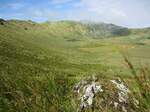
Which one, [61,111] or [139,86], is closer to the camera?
[139,86]

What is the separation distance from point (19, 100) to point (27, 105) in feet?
0.45

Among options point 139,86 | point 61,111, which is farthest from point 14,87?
point 139,86

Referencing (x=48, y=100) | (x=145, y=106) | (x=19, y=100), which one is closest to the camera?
(x=145, y=106)

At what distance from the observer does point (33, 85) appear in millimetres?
4355

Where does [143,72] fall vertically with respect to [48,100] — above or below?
above

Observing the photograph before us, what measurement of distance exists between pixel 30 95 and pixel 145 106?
1417mm

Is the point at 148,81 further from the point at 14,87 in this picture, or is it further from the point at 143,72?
the point at 14,87

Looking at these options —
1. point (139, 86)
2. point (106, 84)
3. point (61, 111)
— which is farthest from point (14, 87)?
point (139, 86)

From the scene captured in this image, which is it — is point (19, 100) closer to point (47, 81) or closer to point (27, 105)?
point (27, 105)

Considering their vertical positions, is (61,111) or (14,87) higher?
(14,87)

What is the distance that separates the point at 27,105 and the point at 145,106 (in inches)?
55.3

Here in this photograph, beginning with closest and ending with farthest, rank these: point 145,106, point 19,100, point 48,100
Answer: point 145,106 → point 19,100 → point 48,100

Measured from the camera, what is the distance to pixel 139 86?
12.5 feet

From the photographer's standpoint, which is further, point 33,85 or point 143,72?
point 33,85
